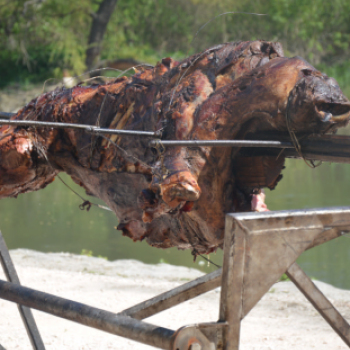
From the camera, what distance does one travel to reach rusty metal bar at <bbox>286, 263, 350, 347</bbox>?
126cm

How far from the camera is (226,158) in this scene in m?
1.70

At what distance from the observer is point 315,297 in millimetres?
1293

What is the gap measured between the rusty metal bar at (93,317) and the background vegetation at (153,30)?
10.2m

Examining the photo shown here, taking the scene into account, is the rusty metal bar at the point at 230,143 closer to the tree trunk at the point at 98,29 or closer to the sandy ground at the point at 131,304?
the sandy ground at the point at 131,304

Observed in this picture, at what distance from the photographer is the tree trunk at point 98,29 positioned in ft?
40.4

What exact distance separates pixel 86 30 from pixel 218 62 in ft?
44.9

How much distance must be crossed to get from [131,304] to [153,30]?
12958 millimetres

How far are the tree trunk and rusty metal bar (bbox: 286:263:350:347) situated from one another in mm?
11476

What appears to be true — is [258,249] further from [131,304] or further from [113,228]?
[113,228]

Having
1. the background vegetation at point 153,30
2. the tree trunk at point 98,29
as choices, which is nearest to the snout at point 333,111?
the background vegetation at point 153,30

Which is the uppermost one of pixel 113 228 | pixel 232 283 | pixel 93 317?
pixel 232 283

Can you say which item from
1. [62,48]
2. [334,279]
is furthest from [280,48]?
[62,48]

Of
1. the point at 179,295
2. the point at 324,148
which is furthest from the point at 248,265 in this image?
the point at 179,295

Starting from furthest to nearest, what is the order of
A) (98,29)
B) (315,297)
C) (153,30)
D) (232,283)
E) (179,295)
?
1. (153,30)
2. (98,29)
3. (179,295)
4. (315,297)
5. (232,283)
